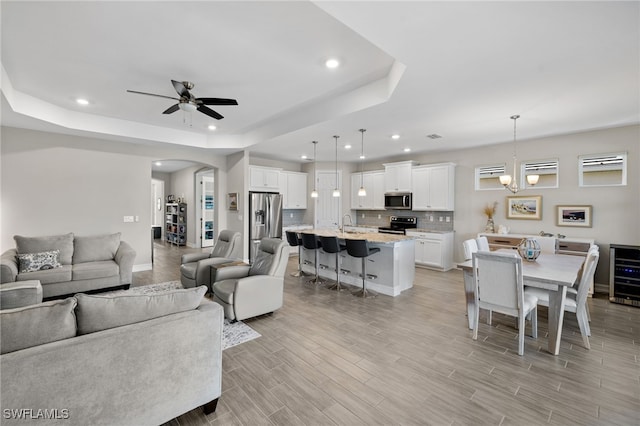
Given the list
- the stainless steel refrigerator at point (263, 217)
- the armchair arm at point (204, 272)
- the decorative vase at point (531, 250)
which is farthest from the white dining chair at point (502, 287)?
the stainless steel refrigerator at point (263, 217)

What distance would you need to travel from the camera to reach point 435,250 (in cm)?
642

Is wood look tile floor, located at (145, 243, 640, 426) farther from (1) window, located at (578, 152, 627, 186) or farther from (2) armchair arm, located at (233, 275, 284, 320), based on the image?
(1) window, located at (578, 152, 627, 186)

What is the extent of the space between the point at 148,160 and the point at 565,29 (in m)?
7.08

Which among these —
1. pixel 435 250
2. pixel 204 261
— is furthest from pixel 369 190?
pixel 204 261

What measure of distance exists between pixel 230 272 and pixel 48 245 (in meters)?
3.19

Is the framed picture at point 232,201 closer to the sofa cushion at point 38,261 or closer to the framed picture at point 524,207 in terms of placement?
the sofa cushion at point 38,261

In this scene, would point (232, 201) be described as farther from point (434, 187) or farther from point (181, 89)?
point (434, 187)

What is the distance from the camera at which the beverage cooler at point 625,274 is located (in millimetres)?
4242

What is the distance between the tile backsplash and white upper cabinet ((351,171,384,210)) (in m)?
0.39

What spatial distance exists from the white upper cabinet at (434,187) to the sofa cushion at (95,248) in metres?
6.58

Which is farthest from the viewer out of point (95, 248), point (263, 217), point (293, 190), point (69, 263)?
point (293, 190)

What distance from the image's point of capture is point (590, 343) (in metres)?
3.06

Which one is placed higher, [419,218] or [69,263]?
[419,218]

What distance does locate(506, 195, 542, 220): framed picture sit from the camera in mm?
5574
